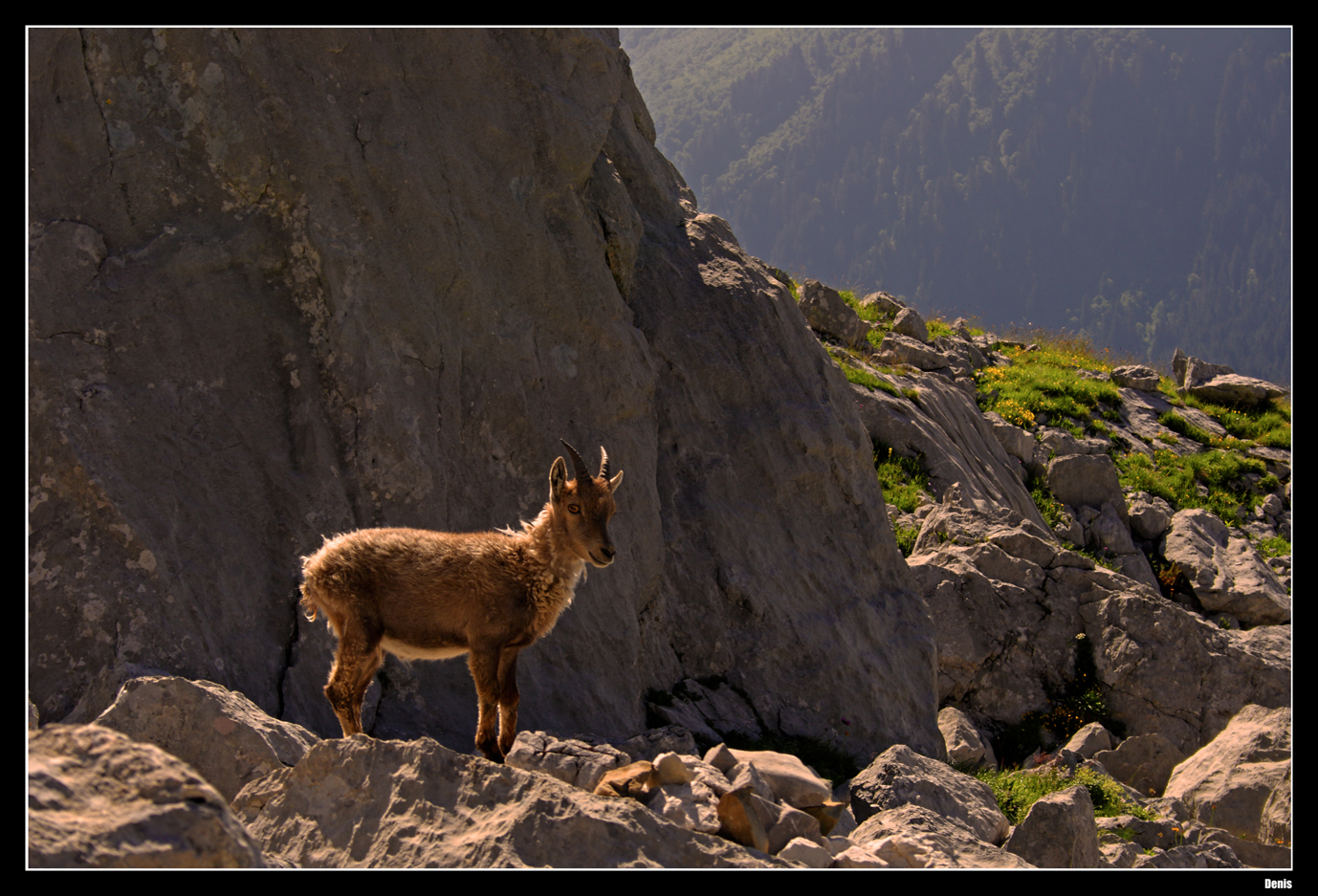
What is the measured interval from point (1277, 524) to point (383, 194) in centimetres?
2057

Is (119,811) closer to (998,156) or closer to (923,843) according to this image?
(923,843)

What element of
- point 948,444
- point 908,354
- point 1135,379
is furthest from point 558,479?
point 1135,379

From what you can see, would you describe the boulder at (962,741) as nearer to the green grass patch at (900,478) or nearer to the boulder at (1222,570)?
the green grass patch at (900,478)

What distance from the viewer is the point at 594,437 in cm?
981

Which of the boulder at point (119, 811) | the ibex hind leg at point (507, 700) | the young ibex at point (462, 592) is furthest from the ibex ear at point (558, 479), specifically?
the boulder at point (119, 811)

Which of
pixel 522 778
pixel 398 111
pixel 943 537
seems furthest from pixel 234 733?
pixel 943 537

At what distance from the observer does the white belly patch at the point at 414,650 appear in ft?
21.2

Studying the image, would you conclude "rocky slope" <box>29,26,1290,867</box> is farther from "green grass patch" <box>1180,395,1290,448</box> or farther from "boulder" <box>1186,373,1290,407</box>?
"boulder" <box>1186,373,1290,407</box>

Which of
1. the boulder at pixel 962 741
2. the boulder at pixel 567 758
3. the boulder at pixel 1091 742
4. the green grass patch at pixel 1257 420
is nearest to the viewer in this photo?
the boulder at pixel 567 758

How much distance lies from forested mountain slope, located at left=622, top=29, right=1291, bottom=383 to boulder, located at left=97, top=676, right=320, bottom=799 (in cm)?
10967

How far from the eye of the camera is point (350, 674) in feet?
20.5

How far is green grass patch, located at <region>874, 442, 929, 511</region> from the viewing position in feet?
56.6

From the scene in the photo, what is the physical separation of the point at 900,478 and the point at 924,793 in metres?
10.3

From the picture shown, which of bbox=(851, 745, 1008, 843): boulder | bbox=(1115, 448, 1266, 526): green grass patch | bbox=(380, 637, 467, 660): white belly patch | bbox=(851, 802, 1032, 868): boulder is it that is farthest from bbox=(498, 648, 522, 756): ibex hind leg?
bbox=(1115, 448, 1266, 526): green grass patch
